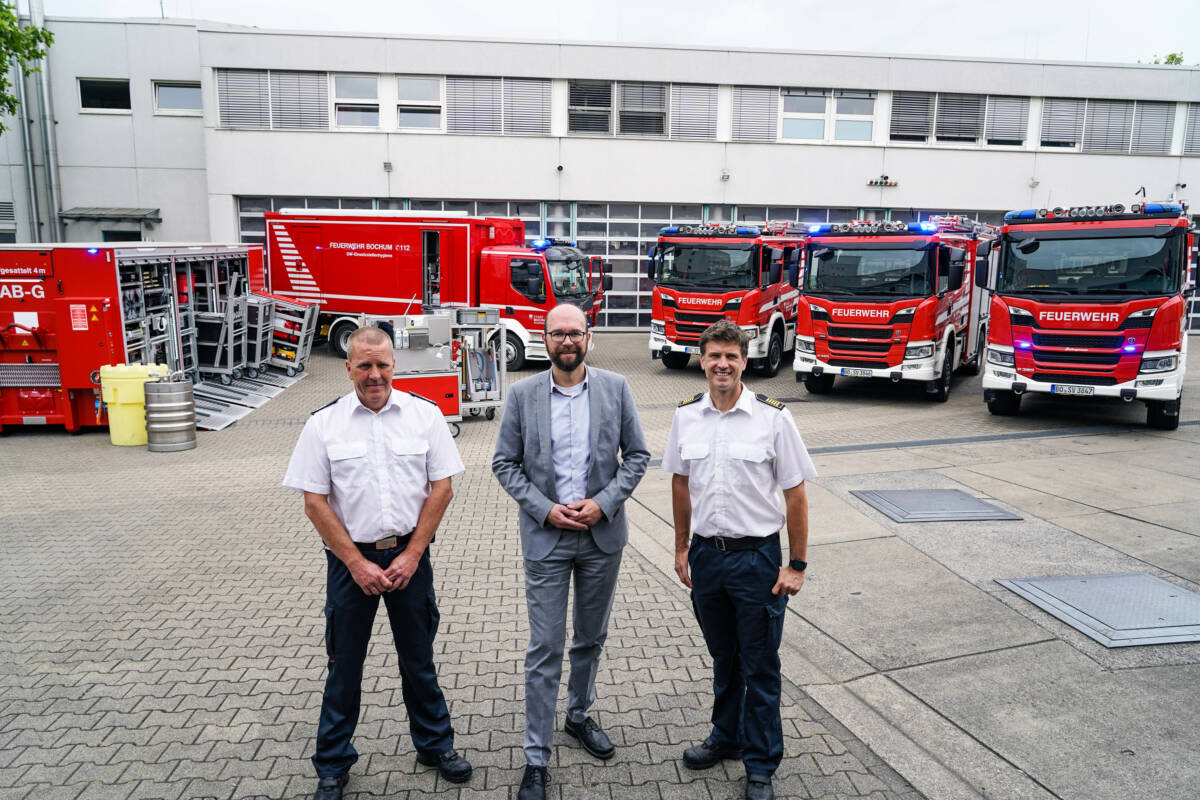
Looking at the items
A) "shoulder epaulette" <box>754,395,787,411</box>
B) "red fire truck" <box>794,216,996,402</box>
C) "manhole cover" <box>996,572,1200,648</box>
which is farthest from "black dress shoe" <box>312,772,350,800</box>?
"red fire truck" <box>794,216,996,402</box>

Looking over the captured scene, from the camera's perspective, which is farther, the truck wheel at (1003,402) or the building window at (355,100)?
the building window at (355,100)

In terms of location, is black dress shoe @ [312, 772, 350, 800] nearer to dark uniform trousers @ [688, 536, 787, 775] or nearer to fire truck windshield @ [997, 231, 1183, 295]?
dark uniform trousers @ [688, 536, 787, 775]

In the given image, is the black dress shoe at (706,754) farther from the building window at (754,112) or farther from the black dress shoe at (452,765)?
the building window at (754,112)

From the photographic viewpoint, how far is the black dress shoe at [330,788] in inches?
138

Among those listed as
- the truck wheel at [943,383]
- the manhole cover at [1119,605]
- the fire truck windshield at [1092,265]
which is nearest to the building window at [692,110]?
the truck wheel at [943,383]

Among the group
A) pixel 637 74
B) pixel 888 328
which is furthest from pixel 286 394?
pixel 637 74

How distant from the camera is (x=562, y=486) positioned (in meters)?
3.74

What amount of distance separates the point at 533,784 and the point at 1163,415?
37.3 ft

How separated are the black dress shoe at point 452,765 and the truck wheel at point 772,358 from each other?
47.3 feet

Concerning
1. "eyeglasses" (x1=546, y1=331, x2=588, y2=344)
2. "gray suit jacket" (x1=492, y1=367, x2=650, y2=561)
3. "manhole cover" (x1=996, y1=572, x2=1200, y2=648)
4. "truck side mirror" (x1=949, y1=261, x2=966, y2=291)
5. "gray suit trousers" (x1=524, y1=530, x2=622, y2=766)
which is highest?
"truck side mirror" (x1=949, y1=261, x2=966, y2=291)

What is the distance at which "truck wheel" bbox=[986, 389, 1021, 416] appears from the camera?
1266 cm

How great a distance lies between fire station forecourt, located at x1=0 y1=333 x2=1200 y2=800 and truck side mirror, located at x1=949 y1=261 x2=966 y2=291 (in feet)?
18.5

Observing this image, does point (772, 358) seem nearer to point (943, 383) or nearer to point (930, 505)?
point (943, 383)

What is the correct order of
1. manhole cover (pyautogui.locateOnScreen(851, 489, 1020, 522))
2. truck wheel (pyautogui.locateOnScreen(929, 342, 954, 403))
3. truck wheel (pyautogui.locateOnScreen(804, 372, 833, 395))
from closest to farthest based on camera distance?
manhole cover (pyautogui.locateOnScreen(851, 489, 1020, 522)), truck wheel (pyautogui.locateOnScreen(929, 342, 954, 403)), truck wheel (pyautogui.locateOnScreen(804, 372, 833, 395))
